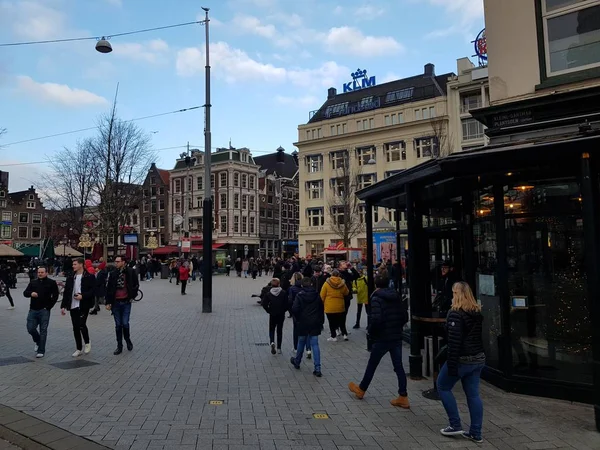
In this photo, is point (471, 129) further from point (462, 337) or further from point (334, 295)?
point (462, 337)

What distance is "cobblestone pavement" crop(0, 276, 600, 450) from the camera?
15.6ft

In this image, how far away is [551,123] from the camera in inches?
258

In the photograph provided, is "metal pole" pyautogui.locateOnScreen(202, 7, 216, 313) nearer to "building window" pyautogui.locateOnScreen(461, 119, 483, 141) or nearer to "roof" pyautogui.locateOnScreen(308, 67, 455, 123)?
"building window" pyautogui.locateOnScreen(461, 119, 483, 141)

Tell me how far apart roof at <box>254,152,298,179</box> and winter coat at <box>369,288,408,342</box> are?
67.3 m

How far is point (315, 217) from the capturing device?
57469mm

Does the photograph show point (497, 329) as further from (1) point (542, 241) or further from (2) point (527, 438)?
(2) point (527, 438)

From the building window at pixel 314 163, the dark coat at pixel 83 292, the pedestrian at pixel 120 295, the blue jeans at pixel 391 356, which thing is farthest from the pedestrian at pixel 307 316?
the building window at pixel 314 163

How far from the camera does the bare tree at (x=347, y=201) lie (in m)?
46.9

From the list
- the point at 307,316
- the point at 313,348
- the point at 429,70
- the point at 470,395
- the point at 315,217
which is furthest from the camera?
the point at 315,217

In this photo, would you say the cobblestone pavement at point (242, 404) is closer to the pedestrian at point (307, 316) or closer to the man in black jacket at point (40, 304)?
the man in black jacket at point (40, 304)

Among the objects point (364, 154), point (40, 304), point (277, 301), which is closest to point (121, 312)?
point (40, 304)

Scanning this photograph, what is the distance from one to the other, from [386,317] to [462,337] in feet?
4.48

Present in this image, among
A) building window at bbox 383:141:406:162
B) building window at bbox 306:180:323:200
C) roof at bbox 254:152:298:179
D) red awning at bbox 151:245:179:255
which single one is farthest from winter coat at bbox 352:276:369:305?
roof at bbox 254:152:298:179

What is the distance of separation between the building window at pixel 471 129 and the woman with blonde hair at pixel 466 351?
43001 mm
